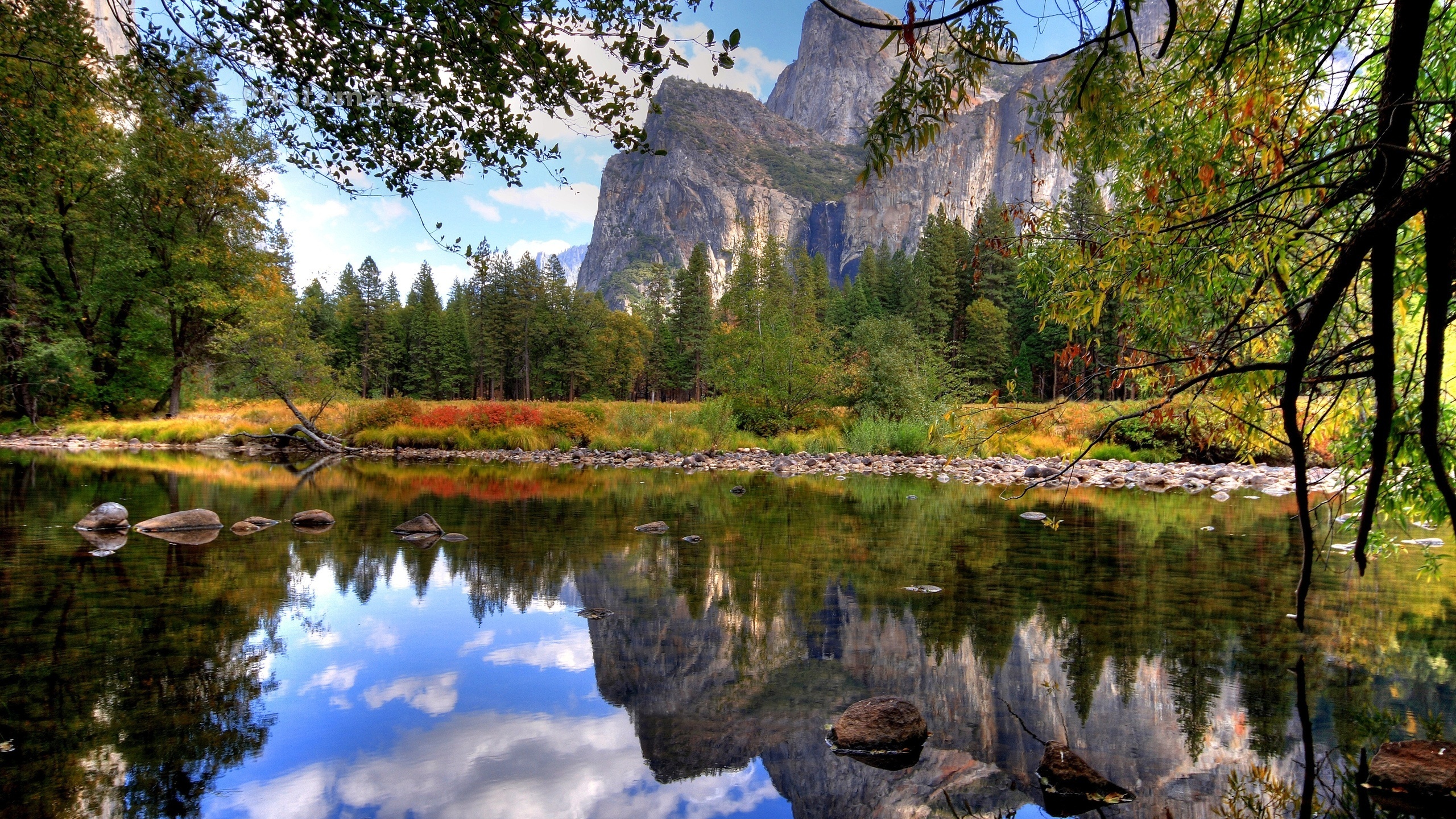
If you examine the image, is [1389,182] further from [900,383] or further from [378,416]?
[378,416]

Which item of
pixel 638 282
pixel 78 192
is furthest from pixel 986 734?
pixel 638 282

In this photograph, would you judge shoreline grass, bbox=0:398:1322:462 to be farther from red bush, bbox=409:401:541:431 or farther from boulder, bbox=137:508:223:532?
boulder, bbox=137:508:223:532

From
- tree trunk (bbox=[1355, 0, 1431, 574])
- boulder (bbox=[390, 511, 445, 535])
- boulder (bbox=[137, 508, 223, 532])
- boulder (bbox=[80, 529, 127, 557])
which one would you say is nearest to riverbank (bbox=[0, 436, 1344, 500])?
boulder (bbox=[390, 511, 445, 535])

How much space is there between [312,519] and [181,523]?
1482 millimetres

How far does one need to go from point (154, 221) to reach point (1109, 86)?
107ft

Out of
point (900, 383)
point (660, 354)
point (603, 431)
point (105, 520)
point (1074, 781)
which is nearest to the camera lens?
point (1074, 781)

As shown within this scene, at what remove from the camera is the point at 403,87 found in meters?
4.68

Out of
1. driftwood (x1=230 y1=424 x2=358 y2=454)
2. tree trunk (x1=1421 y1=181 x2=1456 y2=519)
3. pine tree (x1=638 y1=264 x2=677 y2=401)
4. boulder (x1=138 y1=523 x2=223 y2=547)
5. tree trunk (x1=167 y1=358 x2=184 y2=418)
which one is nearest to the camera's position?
tree trunk (x1=1421 y1=181 x2=1456 y2=519)

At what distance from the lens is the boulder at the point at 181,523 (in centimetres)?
893

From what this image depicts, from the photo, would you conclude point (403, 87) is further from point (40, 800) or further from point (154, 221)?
point (154, 221)

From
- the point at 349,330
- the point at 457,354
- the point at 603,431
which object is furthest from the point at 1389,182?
the point at 349,330

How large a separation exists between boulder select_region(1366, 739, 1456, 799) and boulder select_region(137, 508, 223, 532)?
37.8 feet

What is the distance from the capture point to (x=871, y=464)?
21359mm

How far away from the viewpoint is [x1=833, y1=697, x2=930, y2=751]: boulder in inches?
147
